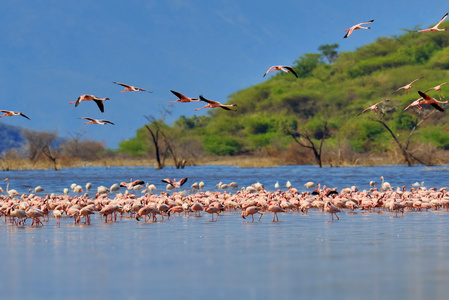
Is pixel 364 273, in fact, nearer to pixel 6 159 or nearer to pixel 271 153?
pixel 6 159

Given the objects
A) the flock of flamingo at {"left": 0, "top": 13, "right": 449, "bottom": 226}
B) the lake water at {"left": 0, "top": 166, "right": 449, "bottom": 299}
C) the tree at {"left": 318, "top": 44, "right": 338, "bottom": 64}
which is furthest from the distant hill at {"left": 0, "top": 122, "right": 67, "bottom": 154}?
the lake water at {"left": 0, "top": 166, "right": 449, "bottom": 299}

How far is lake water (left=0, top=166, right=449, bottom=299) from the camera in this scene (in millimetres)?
7941

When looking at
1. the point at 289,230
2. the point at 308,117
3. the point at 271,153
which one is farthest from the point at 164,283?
the point at 308,117

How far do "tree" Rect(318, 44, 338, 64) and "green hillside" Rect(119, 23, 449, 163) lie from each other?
227 mm

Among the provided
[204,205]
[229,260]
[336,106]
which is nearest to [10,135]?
[336,106]

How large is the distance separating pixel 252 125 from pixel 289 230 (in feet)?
249

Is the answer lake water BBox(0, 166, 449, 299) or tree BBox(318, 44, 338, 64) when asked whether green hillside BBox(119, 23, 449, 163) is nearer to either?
tree BBox(318, 44, 338, 64)

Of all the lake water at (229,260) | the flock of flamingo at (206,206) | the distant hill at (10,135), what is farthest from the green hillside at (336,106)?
the distant hill at (10,135)

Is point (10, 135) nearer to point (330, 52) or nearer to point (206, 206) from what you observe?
point (330, 52)

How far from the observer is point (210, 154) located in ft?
266

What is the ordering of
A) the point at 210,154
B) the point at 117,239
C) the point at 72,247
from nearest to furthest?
the point at 72,247
the point at 117,239
the point at 210,154

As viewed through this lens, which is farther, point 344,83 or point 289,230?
point 344,83

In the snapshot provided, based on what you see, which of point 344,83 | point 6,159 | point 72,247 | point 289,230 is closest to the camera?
point 72,247

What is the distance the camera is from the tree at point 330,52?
11950 centimetres
